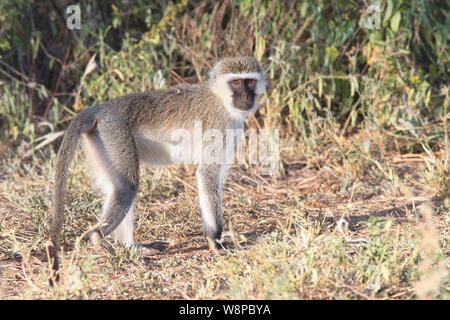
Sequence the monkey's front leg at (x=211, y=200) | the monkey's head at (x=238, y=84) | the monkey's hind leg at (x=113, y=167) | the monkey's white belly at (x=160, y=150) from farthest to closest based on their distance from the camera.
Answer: the monkey's head at (x=238, y=84) < the monkey's white belly at (x=160, y=150) < the monkey's front leg at (x=211, y=200) < the monkey's hind leg at (x=113, y=167)

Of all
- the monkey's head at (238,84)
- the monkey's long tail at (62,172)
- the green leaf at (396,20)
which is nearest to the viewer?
the monkey's long tail at (62,172)

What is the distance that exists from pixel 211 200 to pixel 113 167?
767mm

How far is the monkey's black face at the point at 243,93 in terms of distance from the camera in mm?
4441

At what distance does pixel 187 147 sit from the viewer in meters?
4.50

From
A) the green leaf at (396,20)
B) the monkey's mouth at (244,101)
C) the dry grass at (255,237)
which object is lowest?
the dry grass at (255,237)

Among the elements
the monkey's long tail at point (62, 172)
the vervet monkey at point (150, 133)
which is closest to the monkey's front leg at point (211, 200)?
the vervet monkey at point (150, 133)

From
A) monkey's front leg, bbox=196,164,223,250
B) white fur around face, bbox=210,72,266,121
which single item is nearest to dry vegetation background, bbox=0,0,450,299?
monkey's front leg, bbox=196,164,223,250

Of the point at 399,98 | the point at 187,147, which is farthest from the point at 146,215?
the point at 399,98

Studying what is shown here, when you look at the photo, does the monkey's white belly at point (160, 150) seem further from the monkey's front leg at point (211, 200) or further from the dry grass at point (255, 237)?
the dry grass at point (255, 237)

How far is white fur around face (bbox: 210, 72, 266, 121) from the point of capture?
14.8 ft

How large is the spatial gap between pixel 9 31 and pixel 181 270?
483 cm

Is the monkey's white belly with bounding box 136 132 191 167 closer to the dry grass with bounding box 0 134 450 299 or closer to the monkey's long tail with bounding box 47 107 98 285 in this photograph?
the monkey's long tail with bounding box 47 107 98 285
